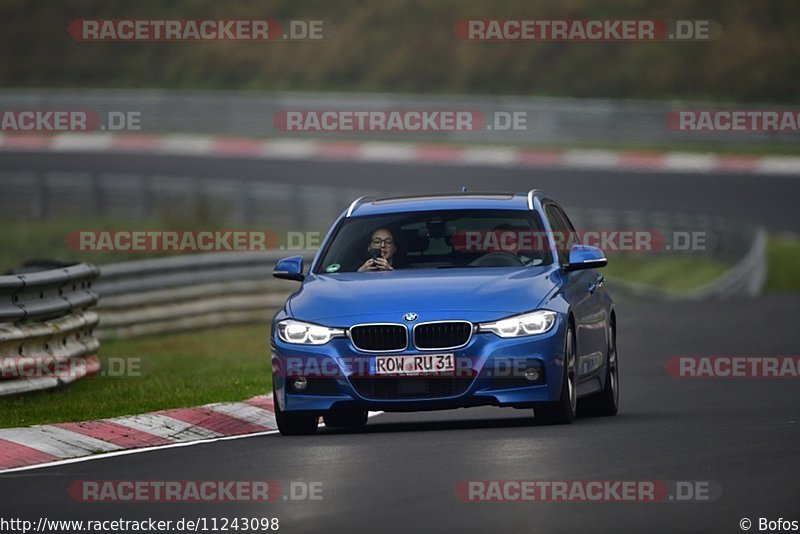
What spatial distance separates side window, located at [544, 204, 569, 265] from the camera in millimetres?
13586

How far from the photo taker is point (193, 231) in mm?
30969

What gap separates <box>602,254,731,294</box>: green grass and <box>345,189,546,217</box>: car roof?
1711cm

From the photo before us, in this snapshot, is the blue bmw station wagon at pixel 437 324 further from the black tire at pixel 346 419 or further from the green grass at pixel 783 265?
the green grass at pixel 783 265

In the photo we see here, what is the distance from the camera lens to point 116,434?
12625 mm

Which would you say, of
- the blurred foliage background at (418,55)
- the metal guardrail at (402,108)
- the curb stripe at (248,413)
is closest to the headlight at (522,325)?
the curb stripe at (248,413)

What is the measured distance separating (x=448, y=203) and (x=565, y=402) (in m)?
1.93

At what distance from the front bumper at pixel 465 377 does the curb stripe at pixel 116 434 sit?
1166mm

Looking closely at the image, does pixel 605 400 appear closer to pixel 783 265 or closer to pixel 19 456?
pixel 19 456

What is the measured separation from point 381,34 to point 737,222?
82.0ft

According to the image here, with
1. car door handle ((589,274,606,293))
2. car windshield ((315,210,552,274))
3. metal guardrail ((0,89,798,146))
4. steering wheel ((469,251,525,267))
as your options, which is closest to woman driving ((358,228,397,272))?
car windshield ((315,210,552,274))

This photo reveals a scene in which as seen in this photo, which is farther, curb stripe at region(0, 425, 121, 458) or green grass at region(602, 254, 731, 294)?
green grass at region(602, 254, 731, 294)

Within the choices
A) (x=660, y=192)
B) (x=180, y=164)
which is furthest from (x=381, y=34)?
(x=660, y=192)

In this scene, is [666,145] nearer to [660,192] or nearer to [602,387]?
[660,192]

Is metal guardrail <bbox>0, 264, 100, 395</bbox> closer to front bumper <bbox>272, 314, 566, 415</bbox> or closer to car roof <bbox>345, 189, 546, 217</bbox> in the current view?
car roof <bbox>345, 189, 546, 217</bbox>
